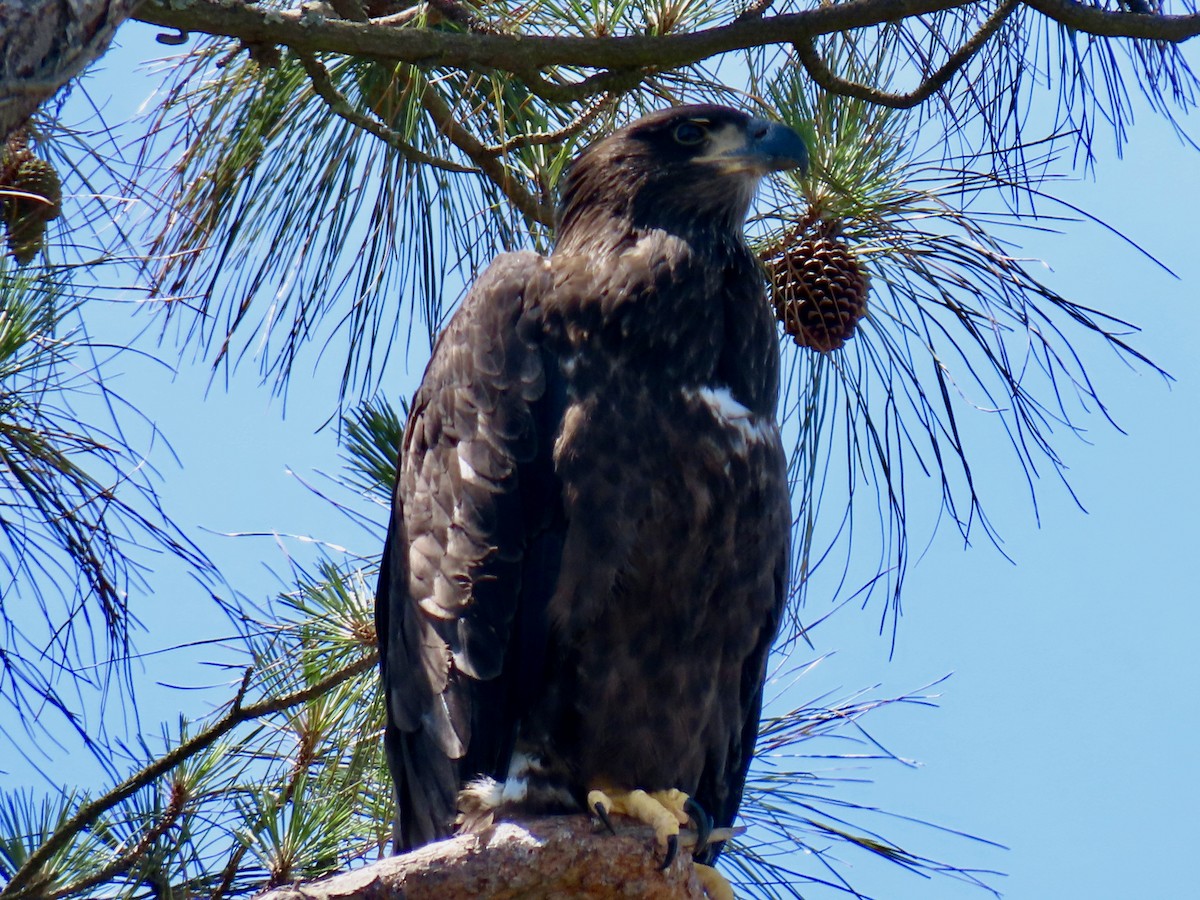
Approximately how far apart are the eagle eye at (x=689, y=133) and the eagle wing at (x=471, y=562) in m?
0.50

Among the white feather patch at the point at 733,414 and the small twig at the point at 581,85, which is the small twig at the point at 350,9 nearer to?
the small twig at the point at 581,85

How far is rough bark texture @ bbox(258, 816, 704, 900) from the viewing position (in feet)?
7.13

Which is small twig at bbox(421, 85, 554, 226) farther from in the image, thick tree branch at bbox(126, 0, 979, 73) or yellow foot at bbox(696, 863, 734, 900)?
yellow foot at bbox(696, 863, 734, 900)

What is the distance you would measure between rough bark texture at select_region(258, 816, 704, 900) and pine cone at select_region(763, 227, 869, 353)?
1.46 m

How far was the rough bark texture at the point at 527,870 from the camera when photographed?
2172mm

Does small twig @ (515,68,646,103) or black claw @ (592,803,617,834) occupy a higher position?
small twig @ (515,68,646,103)

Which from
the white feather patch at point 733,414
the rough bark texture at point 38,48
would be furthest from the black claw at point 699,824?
the rough bark texture at point 38,48

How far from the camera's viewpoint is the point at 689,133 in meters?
3.31

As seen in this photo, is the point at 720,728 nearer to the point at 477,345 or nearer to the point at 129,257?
the point at 477,345

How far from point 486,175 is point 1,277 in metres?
1.17

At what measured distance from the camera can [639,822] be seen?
107 inches

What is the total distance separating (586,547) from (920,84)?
4.59 feet

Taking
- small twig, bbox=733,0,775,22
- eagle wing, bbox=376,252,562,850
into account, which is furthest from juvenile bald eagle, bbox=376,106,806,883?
small twig, bbox=733,0,775,22

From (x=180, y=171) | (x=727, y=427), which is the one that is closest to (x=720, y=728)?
(x=727, y=427)
